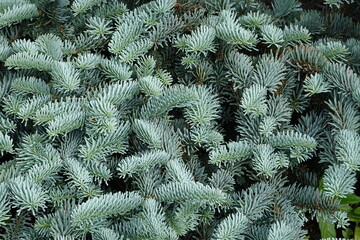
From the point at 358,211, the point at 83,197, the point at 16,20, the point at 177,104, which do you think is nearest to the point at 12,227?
the point at 83,197

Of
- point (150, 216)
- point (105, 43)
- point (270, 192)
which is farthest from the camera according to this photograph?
point (105, 43)

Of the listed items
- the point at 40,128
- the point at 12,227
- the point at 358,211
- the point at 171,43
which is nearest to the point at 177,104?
the point at 171,43

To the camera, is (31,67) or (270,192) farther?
(31,67)

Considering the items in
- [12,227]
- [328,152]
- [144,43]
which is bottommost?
[12,227]

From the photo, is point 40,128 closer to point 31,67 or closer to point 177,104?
point 31,67

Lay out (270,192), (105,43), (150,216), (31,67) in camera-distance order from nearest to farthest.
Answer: (150,216)
(270,192)
(31,67)
(105,43)

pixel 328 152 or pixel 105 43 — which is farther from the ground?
pixel 105 43
